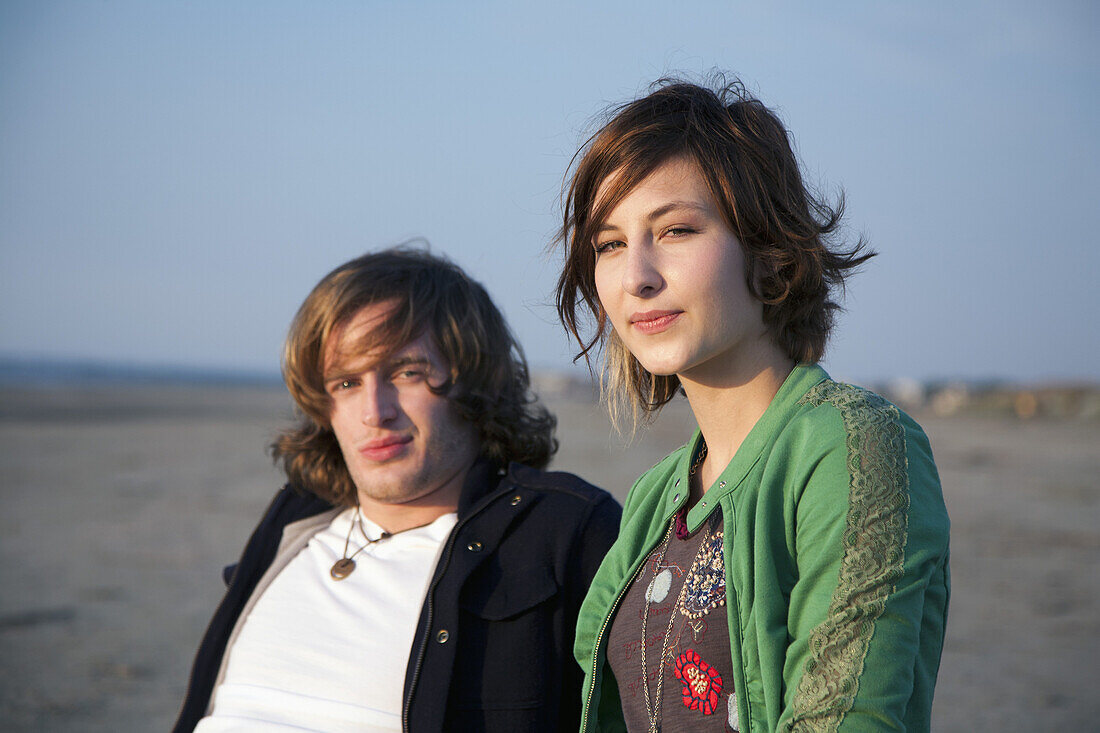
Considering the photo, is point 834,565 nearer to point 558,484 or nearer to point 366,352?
point 558,484

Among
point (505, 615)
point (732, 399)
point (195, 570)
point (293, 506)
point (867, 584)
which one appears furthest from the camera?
point (195, 570)

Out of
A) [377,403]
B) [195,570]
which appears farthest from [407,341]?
[195,570]

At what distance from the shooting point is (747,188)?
1854 mm

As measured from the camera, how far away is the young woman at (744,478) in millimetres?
1522

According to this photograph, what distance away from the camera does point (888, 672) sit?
1.49 metres

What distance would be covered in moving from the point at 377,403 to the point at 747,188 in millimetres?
1689

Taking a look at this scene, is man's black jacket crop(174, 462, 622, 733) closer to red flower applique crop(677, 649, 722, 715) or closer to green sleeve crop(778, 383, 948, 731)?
red flower applique crop(677, 649, 722, 715)

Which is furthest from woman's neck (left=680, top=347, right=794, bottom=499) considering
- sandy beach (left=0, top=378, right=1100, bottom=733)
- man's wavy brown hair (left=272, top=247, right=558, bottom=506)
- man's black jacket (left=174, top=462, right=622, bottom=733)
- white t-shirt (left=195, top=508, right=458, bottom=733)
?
sandy beach (left=0, top=378, right=1100, bottom=733)

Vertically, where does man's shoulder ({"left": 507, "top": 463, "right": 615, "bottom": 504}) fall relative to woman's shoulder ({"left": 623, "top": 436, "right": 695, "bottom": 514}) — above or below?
below

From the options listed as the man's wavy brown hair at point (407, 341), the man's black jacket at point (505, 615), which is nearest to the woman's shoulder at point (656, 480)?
the man's black jacket at point (505, 615)

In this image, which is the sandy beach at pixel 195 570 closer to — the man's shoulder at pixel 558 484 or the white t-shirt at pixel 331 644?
the white t-shirt at pixel 331 644

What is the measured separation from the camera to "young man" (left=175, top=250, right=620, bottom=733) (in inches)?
106

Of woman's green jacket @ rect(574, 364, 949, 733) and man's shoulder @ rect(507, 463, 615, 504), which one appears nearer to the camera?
woman's green jacket @ rect(574, 364, 949, 733)

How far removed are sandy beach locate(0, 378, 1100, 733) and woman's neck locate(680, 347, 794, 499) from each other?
2632 mm
